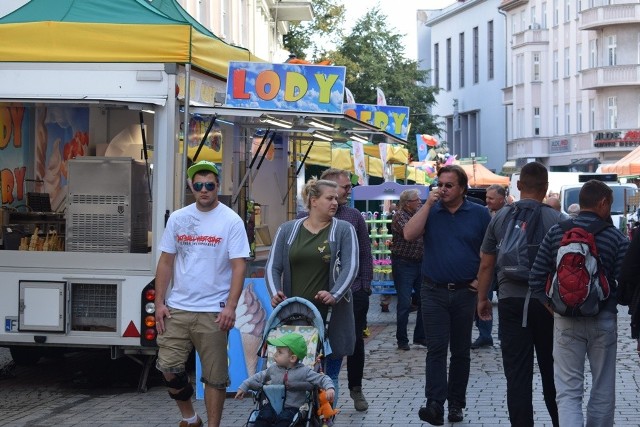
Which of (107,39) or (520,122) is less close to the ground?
(520,122)

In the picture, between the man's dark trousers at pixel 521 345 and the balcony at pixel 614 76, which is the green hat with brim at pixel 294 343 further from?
the balcony at pixel 614 76

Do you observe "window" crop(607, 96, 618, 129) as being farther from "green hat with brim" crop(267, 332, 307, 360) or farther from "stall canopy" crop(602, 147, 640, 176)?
"green hat with brim" crop(267, 332, 307, 360)

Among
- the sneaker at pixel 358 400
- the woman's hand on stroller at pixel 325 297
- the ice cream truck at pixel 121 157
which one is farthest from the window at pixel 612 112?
the woman's hand on stroller at pixel 325 297

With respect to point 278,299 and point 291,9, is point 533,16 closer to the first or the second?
point 291,9

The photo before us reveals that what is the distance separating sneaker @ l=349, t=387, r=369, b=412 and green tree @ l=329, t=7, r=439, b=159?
42.9 metres

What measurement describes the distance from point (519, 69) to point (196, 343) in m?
76.7

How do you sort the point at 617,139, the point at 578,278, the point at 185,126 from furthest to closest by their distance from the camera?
the point at 617,139 < the point at 185,126 < the point at 578,278

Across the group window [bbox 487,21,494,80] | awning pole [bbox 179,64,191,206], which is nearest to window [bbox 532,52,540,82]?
window [bbox 487,21,494,80]

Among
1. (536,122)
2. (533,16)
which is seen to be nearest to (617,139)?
(536,122)

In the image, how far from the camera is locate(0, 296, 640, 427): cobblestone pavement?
A: 387 inches

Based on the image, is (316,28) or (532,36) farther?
(532,36)

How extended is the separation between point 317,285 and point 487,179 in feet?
128

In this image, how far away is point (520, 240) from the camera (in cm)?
818

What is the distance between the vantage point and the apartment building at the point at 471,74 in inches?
3615
